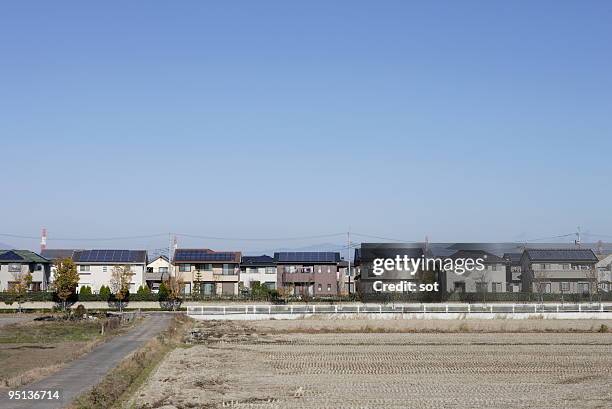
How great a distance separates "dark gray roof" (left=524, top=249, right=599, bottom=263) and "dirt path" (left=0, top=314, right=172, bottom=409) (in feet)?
134

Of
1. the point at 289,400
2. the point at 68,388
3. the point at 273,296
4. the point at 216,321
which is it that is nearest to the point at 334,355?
the point at 289,400

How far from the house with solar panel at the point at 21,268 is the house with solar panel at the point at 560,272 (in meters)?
46.8

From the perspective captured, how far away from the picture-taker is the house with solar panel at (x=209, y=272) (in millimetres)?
74250

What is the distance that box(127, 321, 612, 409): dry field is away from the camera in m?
19.2

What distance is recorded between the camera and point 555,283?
6425cm

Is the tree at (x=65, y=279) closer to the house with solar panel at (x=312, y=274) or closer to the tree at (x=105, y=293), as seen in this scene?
the tree at (x=105, y=293)

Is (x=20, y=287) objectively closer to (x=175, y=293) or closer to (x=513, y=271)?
(x=175, y=293)

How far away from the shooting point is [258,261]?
3110 inches

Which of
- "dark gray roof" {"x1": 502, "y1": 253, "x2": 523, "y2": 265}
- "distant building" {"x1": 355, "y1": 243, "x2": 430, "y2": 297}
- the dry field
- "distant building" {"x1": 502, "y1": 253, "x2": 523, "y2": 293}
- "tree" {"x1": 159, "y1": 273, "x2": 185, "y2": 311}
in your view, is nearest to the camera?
the dry field

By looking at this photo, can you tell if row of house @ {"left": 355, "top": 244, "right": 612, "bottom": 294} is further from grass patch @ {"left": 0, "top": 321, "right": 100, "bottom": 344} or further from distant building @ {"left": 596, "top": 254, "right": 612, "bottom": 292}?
grass patch @ {"left": 0, "top": 321, "right": 100, "bottom": 344}

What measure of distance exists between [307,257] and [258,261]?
540 centimetres

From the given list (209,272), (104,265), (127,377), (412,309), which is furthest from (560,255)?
(127,377)

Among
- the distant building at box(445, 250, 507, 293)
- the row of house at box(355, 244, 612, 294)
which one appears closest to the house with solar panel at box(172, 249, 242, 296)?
the row of house at box(355, 244, 612, 294)

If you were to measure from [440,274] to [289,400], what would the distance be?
1541 inches
